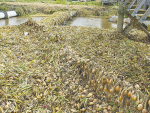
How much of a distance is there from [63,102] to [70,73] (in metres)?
0.95

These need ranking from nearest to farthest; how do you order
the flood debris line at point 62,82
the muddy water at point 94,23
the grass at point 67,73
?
the flood debris line at point 62,82 < the grass at point 67,73 < the muddy water at point 94,23

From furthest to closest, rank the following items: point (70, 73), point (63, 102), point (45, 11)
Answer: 1. point (45, 11)
2. point (70, 73)
3. point (63, 102)

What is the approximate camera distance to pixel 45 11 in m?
17.8

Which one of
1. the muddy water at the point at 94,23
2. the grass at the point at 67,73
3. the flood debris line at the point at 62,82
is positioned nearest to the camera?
the flood debris line at the point at 62,82

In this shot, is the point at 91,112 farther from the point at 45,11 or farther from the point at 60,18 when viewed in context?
the point at 45,11

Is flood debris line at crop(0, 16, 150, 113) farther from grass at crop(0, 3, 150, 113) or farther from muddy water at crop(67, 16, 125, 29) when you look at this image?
muddy water at crop(67, 16, 125, 29)

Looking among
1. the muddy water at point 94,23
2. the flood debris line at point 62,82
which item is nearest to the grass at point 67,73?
the flood debris line at point 62,82

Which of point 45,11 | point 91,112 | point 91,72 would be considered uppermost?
point 45,11

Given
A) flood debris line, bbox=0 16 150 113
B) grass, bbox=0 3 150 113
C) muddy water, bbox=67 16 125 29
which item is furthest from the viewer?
muddy water, bbox=67 16 125 29

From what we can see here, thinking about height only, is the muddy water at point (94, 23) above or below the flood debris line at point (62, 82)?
above

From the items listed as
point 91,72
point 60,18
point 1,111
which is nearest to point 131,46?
point 91,72

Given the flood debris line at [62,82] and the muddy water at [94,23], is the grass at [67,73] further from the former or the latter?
the muddy water at [94,23]

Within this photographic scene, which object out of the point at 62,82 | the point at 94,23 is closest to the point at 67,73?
the point at 62,82

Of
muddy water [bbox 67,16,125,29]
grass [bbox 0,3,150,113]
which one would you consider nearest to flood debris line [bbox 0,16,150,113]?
grass [bbox 0,3,150,113]
